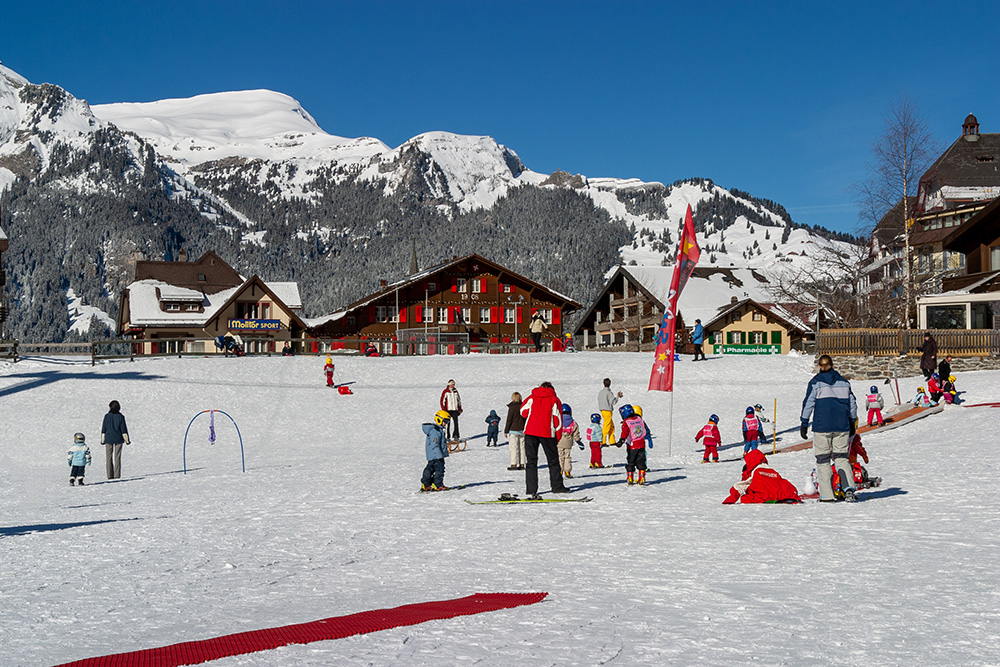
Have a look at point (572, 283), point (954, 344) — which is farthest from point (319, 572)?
point (572, 283)

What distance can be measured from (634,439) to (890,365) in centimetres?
2494

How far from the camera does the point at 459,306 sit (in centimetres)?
7394

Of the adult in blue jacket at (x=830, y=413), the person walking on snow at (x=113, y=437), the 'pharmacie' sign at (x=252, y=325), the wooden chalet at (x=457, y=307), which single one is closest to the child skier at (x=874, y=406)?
the adult in blue jacket at (x=830, y=413)

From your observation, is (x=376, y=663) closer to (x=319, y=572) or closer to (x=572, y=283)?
(x=319, y=572)

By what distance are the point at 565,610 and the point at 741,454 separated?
47.0 feet

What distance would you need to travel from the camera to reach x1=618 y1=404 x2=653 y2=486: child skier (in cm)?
1415

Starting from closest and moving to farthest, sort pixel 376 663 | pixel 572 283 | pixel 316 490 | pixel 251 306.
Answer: pixel 376 663, pixel 316 490, pixel 251 306, pixel 572 283

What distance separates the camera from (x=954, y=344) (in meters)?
34.6

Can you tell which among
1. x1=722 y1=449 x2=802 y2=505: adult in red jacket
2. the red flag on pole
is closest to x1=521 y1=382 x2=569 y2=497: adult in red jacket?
x1=722 y1=449 x2=802 y2=505: adult in red jacket

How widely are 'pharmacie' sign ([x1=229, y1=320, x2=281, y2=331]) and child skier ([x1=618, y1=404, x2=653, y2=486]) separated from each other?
208 feet

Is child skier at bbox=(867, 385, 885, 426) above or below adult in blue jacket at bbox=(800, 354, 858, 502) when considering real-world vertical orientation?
below

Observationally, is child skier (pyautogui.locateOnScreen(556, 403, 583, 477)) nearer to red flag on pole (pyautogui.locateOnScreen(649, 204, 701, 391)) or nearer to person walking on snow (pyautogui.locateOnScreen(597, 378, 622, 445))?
red flag on pole (pyautogui.locateOnScreen(649, 204, 701, 391))

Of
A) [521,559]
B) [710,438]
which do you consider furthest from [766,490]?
[710,438]

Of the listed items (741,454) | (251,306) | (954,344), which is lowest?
(741,454)
